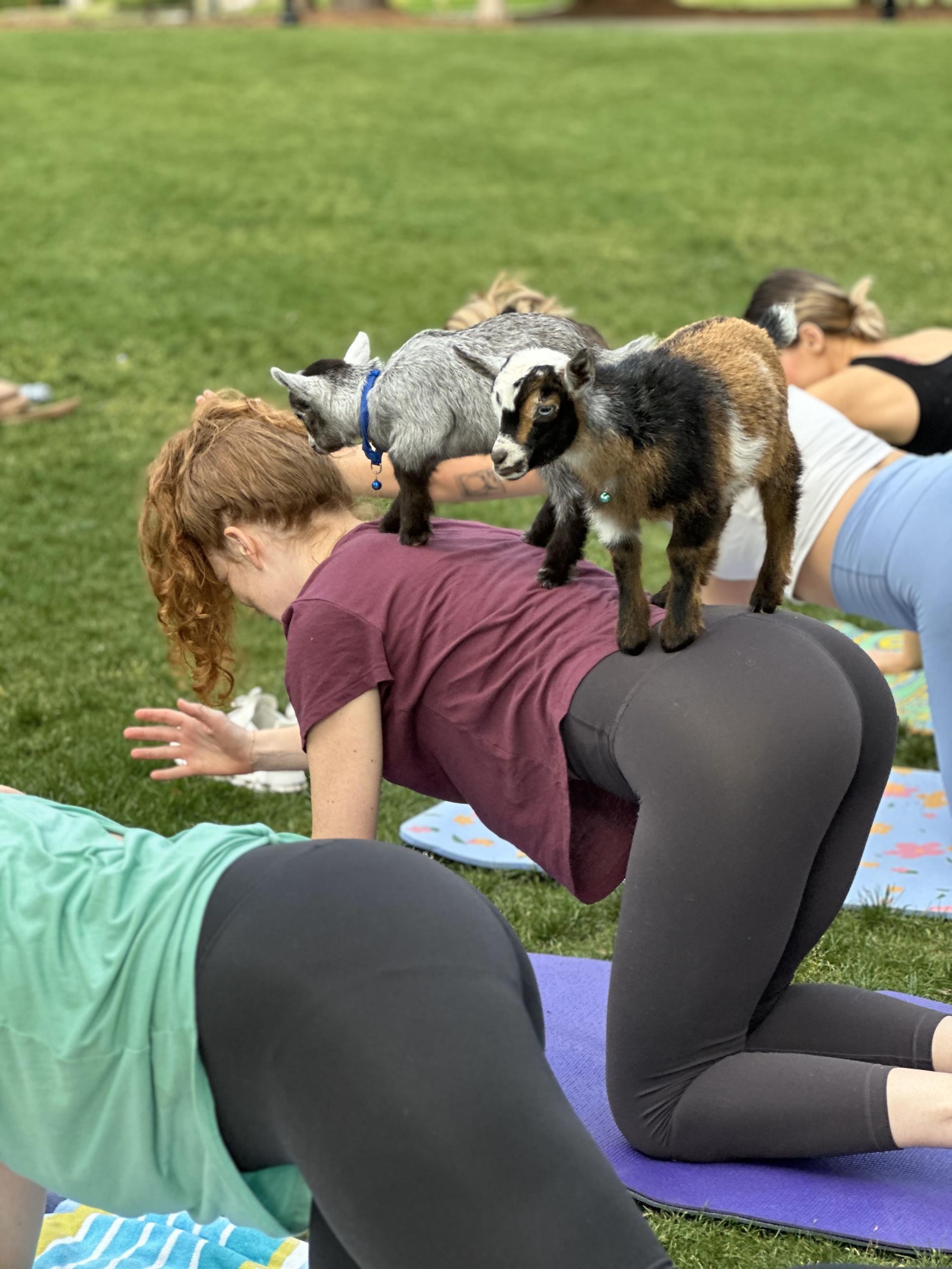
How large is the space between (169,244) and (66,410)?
3.21 metres

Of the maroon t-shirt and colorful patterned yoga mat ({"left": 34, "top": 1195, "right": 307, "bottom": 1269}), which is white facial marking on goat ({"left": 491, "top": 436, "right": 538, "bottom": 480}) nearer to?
the maroon t-shirt

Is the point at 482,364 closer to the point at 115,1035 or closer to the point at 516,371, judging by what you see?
the point at 516,371

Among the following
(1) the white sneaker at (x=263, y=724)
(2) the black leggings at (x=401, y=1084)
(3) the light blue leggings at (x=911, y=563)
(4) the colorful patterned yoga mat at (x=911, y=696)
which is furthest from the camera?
(4) the colorful patterned yoga mat at (x=911, y=696)

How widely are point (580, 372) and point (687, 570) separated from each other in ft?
1.35

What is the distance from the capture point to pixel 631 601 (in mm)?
2334

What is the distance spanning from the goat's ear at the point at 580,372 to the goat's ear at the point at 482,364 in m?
0.13

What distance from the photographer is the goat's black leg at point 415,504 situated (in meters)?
2.38

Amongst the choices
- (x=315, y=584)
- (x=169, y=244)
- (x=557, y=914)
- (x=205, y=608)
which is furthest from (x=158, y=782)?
(x=169, y=244)

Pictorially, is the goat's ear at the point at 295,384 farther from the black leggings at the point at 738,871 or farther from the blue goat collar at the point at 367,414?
the black leggings at the point at 738,871

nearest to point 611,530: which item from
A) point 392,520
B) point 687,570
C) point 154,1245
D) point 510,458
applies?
point 687,570

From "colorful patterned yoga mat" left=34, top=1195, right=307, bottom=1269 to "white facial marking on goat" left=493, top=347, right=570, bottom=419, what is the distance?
5.28ft

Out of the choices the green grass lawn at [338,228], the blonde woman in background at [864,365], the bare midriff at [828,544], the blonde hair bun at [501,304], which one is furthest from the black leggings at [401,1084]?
the blonde woman in background at [864,365]

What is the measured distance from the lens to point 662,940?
7.74 feet

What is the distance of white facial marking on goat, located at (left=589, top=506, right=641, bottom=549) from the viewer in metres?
2.20
